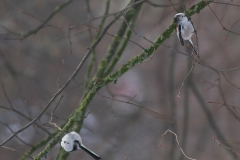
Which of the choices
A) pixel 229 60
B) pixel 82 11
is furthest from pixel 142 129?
pixel 82 11

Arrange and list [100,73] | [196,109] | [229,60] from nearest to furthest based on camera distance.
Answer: [100,73], [229,60], [196,109]

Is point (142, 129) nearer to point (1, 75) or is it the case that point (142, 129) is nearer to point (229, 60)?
point (229, 60)

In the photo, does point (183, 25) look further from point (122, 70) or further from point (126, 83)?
point (126, 83)

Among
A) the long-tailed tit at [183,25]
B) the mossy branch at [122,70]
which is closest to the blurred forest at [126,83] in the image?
the mossy branch at [122,70]

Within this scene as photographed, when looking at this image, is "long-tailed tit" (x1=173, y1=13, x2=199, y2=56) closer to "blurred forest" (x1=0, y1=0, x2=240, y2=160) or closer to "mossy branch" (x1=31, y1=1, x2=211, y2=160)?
"mossy branch" (x1=31, y1=1, x2=211, y2=160)

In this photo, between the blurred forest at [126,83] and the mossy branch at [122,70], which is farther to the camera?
the blurred forest at [126,83]

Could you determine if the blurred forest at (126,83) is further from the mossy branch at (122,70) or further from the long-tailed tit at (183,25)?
the long-tailed tit at (183,25)

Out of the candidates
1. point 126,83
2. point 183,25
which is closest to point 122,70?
point 183,25

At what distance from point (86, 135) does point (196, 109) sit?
2.09 ft

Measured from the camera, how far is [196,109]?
4.80ft

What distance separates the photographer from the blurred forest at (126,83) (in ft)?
4.34

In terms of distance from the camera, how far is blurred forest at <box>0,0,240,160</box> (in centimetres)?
132

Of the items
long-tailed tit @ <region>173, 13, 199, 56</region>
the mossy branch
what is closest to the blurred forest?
the mossy branch

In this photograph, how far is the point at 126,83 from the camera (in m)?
1.48
